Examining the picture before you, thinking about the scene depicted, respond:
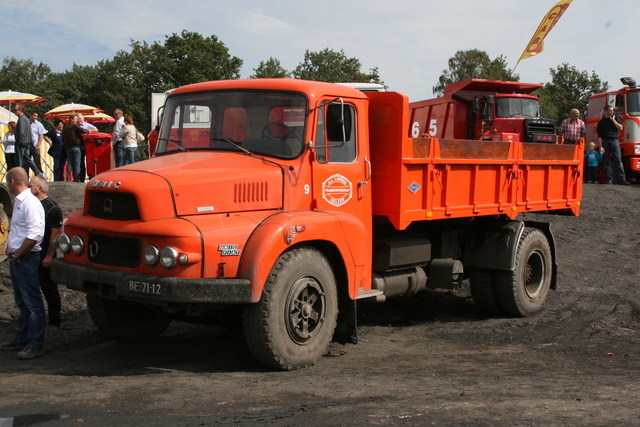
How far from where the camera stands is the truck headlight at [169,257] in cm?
529

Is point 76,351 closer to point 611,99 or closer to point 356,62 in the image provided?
point 611,99

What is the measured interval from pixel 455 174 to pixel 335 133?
198cm

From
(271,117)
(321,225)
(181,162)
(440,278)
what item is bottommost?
(440,278)

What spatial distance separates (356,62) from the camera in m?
78.3

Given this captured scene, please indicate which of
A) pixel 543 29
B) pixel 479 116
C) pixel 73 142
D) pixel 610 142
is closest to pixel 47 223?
pixel 73 142

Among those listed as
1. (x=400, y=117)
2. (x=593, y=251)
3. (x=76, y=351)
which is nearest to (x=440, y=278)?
(x=400, y=117)

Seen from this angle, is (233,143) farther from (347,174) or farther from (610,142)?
(610,142)

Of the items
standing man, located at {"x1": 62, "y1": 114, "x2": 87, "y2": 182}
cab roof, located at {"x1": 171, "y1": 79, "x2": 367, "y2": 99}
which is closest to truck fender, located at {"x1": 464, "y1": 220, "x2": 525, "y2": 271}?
cab roof, located at {"x1": 171, "y1": 79, "x2": 367, "y2": 99}

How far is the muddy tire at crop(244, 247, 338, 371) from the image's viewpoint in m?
5.67

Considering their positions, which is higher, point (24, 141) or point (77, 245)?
point (24, 141)

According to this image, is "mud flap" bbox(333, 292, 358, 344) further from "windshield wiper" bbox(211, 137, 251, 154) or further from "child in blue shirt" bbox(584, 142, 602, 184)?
"child in blue shirt" bbox(584, 142, 602, 184)

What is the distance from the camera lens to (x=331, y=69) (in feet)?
264

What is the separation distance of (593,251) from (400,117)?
6.95 metres

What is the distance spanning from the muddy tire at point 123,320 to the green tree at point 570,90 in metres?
56.4
